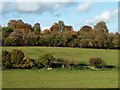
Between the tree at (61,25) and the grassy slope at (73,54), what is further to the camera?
the tree at (61,25)

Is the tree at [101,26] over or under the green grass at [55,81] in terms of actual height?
over

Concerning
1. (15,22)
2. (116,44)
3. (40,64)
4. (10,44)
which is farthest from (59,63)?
(15,22)

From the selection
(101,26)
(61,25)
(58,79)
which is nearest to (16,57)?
(58,79)

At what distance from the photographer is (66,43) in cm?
5491

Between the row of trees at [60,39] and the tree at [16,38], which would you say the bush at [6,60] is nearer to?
the tree at [16,38]

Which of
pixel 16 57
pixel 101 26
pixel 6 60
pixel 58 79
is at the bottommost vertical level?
pixel 58 79

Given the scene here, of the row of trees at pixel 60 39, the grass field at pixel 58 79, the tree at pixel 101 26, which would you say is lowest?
the grass field at pixel 58 79

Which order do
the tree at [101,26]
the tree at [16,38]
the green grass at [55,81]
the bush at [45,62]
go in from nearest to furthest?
1. the green grass at [55,81]
2. the bush at [45,62]
3. the tree at [16,38]
4. the tree at [101,26]

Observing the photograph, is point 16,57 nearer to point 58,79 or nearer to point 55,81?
point 58,79

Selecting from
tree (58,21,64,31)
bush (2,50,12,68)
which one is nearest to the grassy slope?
bush (2,50,12,68)

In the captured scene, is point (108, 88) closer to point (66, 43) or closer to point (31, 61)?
point (31, 61)

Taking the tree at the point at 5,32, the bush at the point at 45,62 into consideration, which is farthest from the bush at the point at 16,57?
the tree at the point at 5,32

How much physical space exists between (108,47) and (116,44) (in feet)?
7.72

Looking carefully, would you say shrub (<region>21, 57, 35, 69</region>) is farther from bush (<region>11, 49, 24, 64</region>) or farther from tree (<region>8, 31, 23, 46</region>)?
tree (<region>8, 31, 23, 46</region>)
